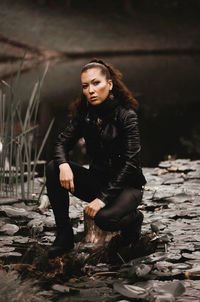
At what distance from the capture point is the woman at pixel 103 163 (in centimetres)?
244

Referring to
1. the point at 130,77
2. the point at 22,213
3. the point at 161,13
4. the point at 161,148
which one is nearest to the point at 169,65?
the point at 130,77

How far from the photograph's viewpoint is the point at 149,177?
4016mm

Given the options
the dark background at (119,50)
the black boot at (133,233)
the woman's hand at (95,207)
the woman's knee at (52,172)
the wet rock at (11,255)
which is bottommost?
the wet rock at (11,255)

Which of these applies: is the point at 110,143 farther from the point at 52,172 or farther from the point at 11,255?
the point at 11,255

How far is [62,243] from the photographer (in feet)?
8.18

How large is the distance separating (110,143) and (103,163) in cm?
11

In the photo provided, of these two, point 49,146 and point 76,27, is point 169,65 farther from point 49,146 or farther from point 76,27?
point 49,146

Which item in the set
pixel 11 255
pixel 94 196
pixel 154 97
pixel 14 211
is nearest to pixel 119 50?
pixel 154 97

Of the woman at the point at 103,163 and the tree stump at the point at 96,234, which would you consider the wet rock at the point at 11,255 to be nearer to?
the woman at the point at 103,163

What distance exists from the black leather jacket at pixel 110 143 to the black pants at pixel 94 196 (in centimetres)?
4

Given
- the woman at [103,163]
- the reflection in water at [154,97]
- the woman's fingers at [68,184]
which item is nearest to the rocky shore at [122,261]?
the woman at [103,163]

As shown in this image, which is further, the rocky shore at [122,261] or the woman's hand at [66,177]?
the woman's hand at [66,177]

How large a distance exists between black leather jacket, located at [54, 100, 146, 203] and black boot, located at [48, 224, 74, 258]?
0.87 ft

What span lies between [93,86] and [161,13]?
15.6m
